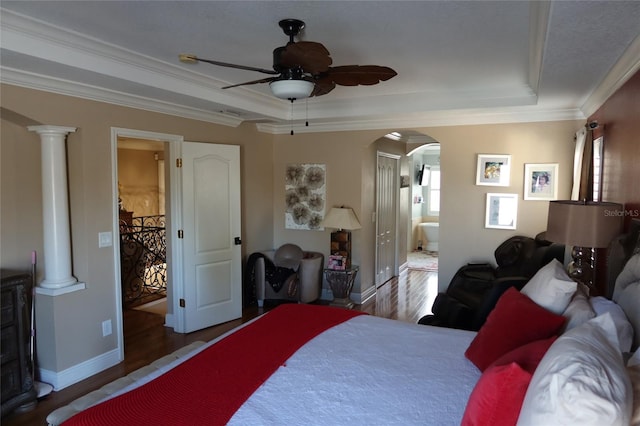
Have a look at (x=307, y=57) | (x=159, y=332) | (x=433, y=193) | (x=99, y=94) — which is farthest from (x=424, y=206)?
(x=307, y=57)

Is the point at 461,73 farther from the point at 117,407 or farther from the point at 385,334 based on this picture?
the point at 117,407

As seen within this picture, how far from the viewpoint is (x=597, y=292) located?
9.92 feet

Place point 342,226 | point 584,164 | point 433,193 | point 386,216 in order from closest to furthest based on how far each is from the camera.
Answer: point 584,164
point 342,226
point 386,216
point 433,193

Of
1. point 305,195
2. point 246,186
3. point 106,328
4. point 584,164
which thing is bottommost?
point 106,328

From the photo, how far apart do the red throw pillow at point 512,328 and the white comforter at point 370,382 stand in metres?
0.11

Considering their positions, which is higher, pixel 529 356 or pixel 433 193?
pixel 433 193

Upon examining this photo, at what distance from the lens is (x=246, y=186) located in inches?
216

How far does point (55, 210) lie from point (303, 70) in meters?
2.34

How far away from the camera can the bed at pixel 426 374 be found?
1164 mm

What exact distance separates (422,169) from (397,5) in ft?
26.2

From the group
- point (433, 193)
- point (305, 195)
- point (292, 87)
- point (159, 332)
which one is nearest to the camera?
point (292, 87)

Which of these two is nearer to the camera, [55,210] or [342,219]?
[55,210]

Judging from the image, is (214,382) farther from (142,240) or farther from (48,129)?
(142,240)

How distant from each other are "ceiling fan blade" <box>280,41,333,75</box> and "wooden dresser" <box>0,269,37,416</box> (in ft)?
8.07
